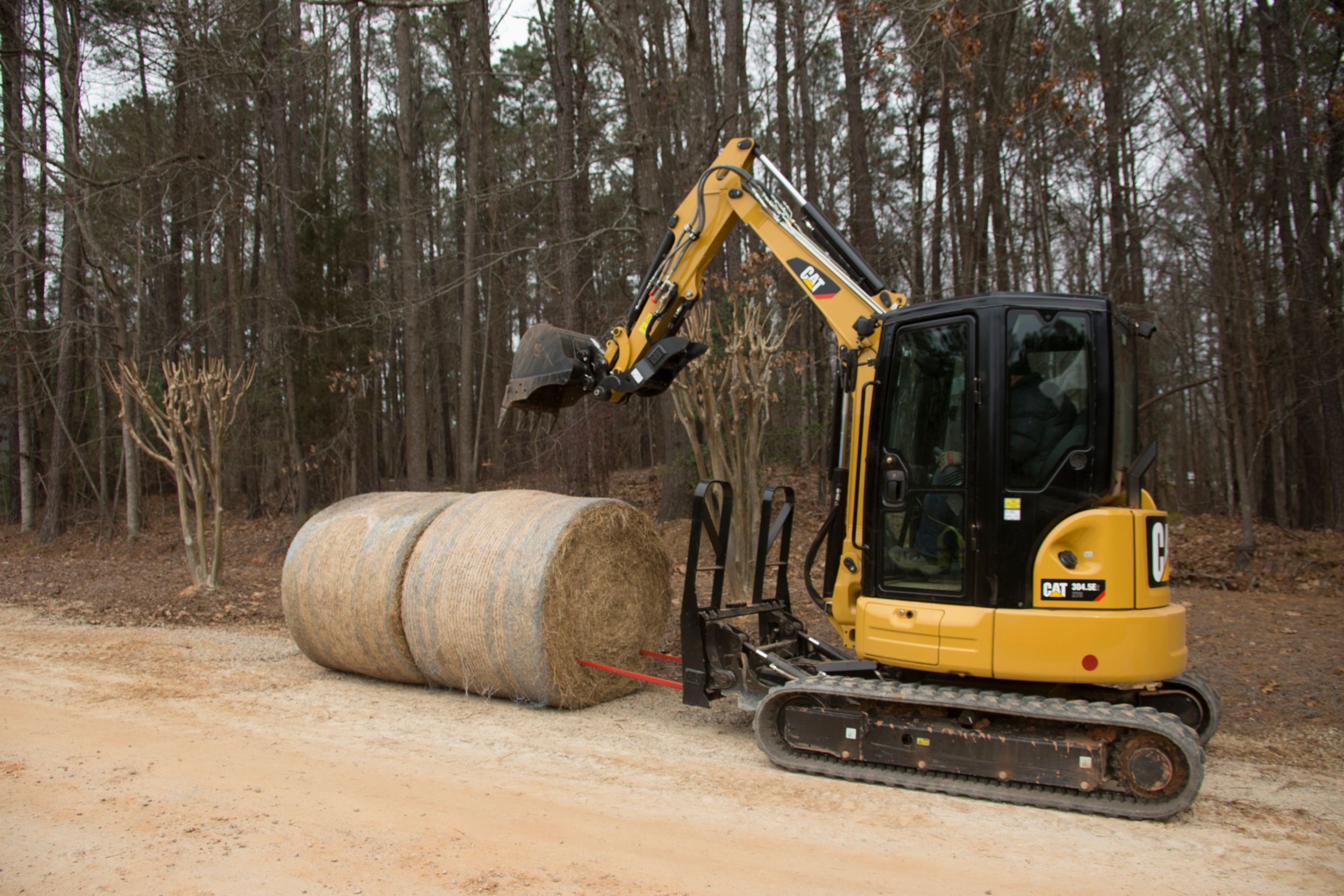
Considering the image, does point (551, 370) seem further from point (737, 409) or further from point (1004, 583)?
point (737, 409)

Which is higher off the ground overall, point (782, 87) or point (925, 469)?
point (782, 87)

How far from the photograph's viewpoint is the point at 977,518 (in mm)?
4902

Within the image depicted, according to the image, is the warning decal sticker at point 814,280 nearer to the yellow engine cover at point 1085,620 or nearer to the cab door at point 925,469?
the cab door at point 925,469

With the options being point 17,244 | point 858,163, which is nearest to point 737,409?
point 858,163

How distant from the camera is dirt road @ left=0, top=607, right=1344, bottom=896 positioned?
3.72 meters

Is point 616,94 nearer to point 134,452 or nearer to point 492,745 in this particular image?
point 134,452

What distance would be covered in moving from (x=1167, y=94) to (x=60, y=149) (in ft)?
65.1

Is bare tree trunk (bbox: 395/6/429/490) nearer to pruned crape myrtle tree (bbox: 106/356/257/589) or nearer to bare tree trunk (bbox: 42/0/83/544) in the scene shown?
bare tree trunk (bbox: 42/0/83/544)

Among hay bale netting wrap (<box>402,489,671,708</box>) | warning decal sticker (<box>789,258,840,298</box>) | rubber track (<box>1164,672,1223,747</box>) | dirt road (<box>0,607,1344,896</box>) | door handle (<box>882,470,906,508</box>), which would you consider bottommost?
dirt road (<box>0,607,1344,896</box>)

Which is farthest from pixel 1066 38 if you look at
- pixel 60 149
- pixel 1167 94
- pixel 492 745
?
pixel 60 149

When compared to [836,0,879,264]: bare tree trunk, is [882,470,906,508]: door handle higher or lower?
lower

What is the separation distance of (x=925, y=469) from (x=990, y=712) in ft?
4.30

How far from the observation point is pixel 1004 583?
4852 mm

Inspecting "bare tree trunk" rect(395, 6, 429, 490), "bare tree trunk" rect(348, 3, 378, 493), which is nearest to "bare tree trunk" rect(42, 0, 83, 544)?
"bare tree trunk" rect(348, 3, 378, 493)
